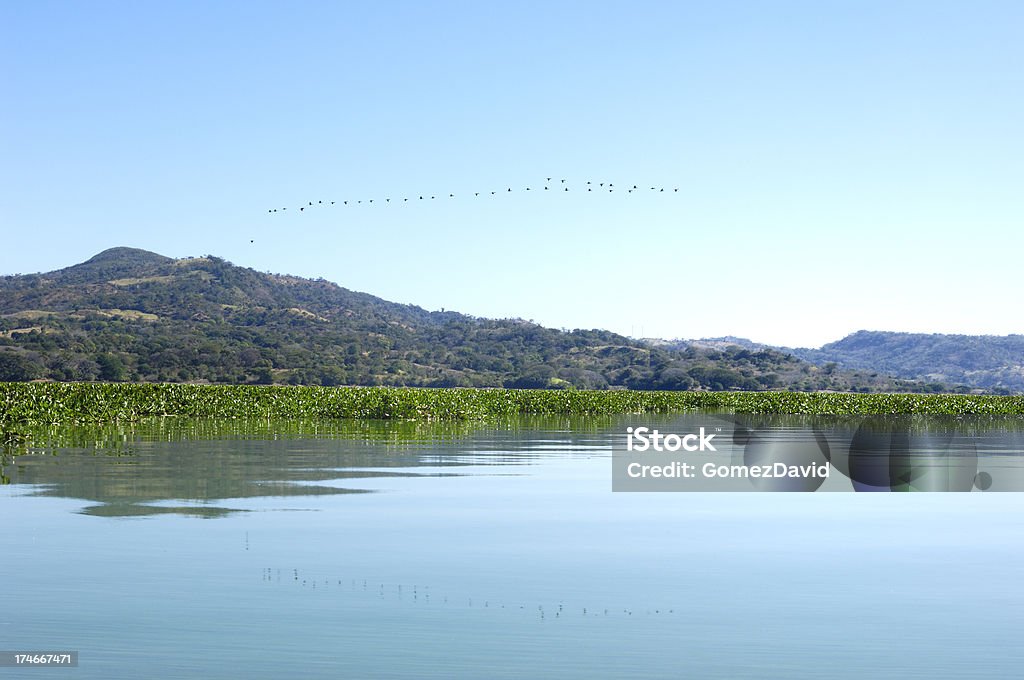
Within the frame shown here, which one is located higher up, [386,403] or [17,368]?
[17,368]

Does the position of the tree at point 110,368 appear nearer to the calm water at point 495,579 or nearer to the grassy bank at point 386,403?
the grassy bank at point 386,403

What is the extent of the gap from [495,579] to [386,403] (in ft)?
179

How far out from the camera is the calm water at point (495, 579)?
1025 cm

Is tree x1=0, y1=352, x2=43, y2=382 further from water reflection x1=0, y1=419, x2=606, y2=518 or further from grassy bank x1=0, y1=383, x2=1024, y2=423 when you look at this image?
water reflection x1=0, y1=419, x2=606, y2=518

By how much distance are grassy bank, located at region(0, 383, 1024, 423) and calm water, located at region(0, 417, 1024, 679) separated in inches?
1285

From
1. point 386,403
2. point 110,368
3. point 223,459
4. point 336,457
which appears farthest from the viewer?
point 110,368

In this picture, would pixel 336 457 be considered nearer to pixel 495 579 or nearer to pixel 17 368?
pixel 495 579

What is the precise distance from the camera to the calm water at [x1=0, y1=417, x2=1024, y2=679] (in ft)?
33.6

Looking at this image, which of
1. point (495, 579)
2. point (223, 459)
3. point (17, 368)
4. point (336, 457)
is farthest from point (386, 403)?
point (17, 368)

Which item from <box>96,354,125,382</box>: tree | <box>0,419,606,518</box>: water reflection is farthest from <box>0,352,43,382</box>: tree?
<box>0,419,606,518</box>: water reflection

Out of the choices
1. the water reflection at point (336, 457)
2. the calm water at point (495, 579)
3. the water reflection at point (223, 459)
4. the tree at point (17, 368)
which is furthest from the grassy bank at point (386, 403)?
the tree at point (17, 368)

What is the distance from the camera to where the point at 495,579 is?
13.8 metres

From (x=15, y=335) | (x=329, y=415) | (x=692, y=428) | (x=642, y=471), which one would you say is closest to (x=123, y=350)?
(x=15, y=335)

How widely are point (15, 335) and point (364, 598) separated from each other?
193011 millimetres
